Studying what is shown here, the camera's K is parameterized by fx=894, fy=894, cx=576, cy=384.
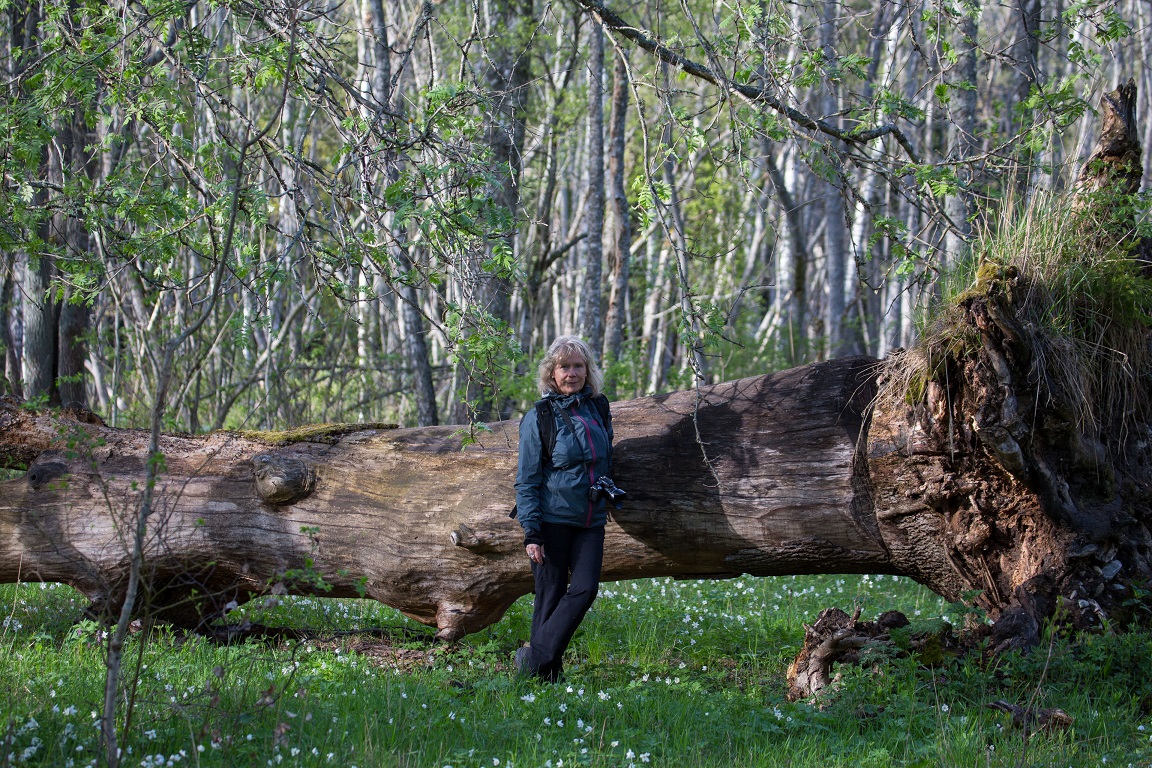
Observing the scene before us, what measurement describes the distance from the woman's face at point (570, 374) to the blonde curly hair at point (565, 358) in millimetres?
21

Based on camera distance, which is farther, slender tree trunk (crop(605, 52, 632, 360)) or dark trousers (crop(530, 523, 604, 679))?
slender tree trunk (crop(605, 52, 632, 360))

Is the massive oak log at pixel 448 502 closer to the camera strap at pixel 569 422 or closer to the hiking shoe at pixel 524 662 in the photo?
the camera strap at pixel 569 422

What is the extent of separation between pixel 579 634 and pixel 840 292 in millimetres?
11148

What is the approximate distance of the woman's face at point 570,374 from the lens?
18.0ft

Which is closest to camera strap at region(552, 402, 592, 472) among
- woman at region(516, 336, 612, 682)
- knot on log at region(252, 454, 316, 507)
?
woman at region(516, 336, 612, 682)

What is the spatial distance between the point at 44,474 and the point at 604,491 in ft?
13.1

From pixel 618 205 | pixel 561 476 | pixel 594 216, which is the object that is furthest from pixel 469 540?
pixel 618 205

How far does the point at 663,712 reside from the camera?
4.62 meters

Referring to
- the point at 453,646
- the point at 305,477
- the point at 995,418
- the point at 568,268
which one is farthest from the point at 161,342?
the point at 568,268

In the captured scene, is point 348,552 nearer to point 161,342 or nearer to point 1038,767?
point 1038,767

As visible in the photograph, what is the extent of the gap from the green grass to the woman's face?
1.73 meters

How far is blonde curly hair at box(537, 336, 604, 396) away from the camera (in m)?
5.50

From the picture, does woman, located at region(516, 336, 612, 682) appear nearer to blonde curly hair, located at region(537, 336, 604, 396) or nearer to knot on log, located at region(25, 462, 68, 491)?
blonde curly hair, located at region(537, 336, 604, 396)

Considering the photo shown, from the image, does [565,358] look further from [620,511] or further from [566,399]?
[620,511]
